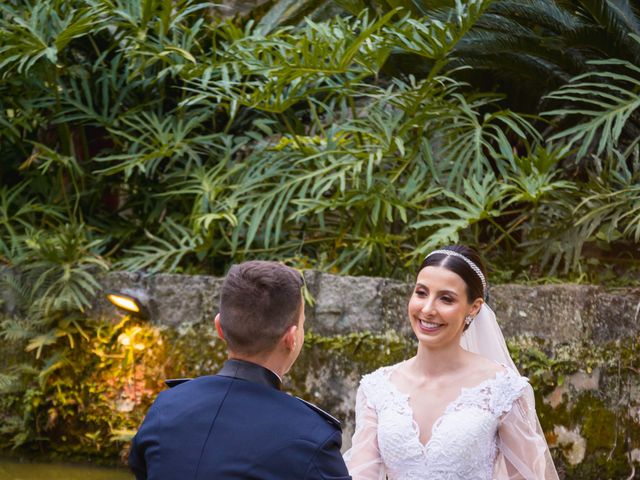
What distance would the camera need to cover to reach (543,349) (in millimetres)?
5207

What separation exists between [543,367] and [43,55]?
4.03 metres

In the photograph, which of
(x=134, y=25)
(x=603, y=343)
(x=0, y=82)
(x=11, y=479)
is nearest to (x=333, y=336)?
(x=603, y=343)

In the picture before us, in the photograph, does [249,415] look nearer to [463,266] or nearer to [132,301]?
[463,266]

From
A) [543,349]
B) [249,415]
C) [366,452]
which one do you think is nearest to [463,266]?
[366,452]

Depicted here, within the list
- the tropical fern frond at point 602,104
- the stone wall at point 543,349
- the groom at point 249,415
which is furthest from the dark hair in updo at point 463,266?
the tropical fern frond at point 602,104

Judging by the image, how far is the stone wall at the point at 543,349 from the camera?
5.02m

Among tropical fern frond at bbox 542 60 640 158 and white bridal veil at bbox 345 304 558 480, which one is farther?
tropical fern frond at bbox 542 60 640 158

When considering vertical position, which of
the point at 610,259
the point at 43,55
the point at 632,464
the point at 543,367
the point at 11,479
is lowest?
the point at 11,479

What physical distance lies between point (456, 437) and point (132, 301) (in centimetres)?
324

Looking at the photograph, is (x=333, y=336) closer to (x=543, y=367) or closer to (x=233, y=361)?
(x=543, y=367)

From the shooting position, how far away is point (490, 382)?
10.5 feet

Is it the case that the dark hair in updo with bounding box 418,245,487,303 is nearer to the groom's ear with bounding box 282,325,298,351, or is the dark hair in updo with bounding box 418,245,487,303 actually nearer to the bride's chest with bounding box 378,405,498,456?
the bride's chest with bounding box 378,405,498,456

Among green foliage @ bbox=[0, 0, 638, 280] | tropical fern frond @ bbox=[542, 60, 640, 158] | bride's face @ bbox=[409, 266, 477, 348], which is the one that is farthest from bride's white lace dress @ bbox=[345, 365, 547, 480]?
tropical fern frond @ bbox=[542, 60, 640, 158]

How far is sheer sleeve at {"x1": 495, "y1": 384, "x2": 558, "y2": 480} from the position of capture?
3.09m
